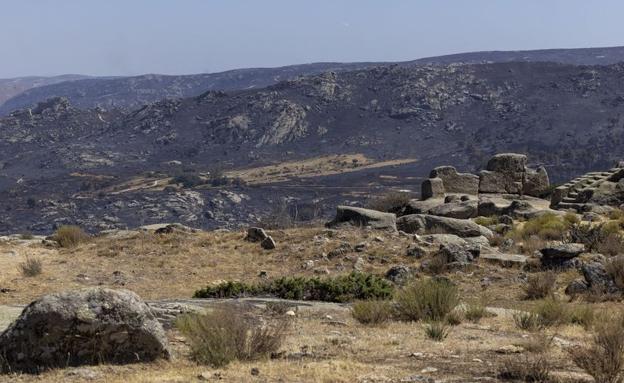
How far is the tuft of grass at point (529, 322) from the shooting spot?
9148mm

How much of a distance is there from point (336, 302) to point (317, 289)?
58cm

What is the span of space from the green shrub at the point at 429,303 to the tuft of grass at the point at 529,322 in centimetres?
92

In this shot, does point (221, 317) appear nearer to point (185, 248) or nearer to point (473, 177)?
point (185, 248)

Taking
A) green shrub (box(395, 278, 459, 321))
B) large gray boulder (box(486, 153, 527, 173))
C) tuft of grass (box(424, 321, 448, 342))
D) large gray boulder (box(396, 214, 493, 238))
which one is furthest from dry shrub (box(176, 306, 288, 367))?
large gray boulder (box(486, 153, 527, 173))

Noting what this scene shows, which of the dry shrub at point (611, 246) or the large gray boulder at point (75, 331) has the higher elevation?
the large gray boulder at point (75, 331)

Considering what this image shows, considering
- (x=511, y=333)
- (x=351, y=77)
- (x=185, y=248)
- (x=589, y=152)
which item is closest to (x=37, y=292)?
(x=185, y=248)

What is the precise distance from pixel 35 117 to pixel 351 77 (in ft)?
222

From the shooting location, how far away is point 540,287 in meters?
12.8

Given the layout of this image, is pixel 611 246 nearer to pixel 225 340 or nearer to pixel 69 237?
pixel 225 340

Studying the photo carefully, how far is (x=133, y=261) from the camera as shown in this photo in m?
18.5

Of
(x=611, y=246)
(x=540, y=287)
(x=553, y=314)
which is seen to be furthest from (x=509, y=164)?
(x=553, y=314)

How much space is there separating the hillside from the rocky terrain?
58.7 metres

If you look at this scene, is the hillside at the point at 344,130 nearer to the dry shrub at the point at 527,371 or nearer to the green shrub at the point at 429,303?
A: the green shrub at the point at 429,303

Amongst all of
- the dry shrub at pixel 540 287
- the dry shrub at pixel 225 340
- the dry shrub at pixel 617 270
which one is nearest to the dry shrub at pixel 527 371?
the dry shrub at pixel 225 340
